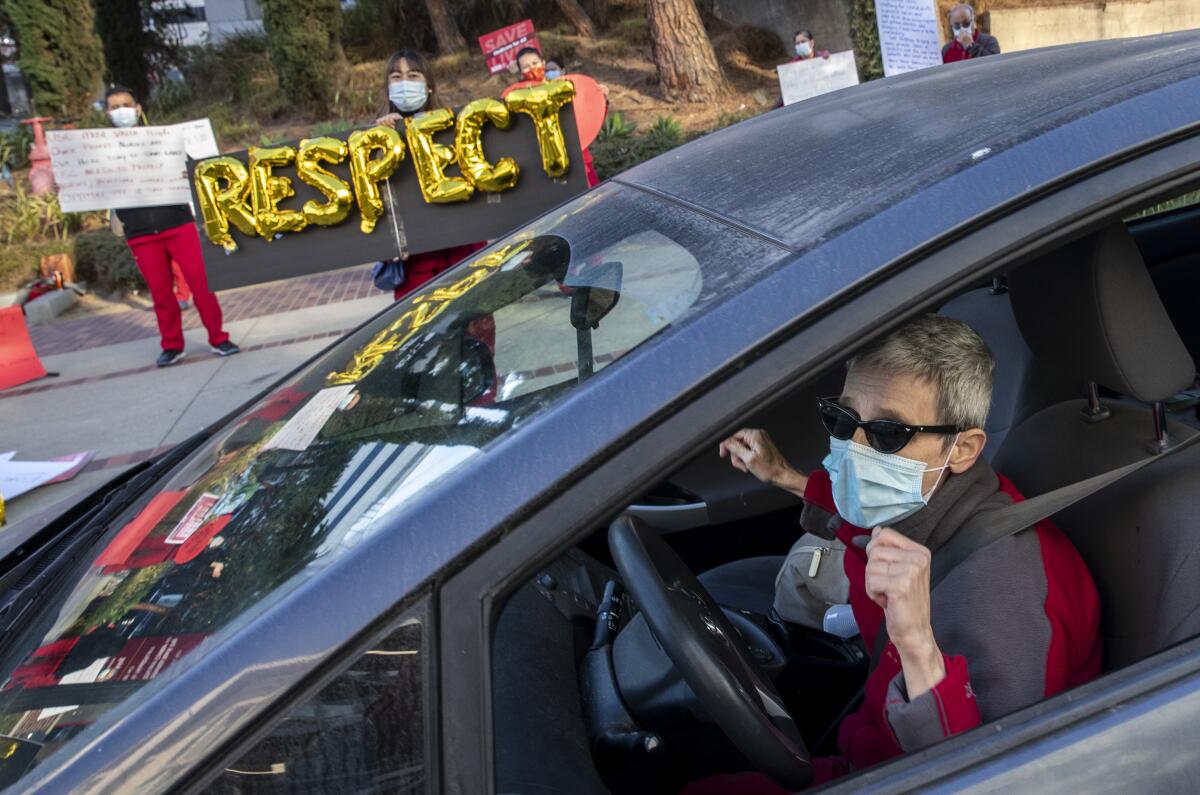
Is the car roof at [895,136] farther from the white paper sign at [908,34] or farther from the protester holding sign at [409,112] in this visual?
the white paper sign at [908,34]

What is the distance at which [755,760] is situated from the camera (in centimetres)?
145

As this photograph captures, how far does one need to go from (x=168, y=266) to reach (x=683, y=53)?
30.1 feet

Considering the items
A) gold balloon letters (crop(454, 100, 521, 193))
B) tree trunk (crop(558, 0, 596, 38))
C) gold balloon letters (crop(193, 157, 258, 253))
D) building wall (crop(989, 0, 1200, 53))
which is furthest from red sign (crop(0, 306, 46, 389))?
tree trunk (crop(558, 0, 596, 38))

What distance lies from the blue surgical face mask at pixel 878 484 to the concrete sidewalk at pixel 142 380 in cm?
414

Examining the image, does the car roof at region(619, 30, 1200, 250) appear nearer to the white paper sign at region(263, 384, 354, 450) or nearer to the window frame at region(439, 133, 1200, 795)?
the window frame at region(439, 133, 1200, 795)

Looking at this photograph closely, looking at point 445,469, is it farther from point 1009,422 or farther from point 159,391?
point 159,391

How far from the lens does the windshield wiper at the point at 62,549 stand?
1.68 meters

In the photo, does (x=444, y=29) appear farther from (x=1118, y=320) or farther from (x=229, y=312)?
(x=1118, y=320)

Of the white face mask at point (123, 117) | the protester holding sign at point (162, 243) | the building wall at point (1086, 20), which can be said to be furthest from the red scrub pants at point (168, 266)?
the building wall at point (1086, 20)

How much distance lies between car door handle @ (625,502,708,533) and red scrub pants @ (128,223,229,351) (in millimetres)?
5303

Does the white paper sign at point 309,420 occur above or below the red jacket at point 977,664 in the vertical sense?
above

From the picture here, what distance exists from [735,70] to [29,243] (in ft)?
33.0

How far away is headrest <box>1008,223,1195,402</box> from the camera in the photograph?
5.30 feet

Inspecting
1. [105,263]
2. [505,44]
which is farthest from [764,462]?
[105,263]
